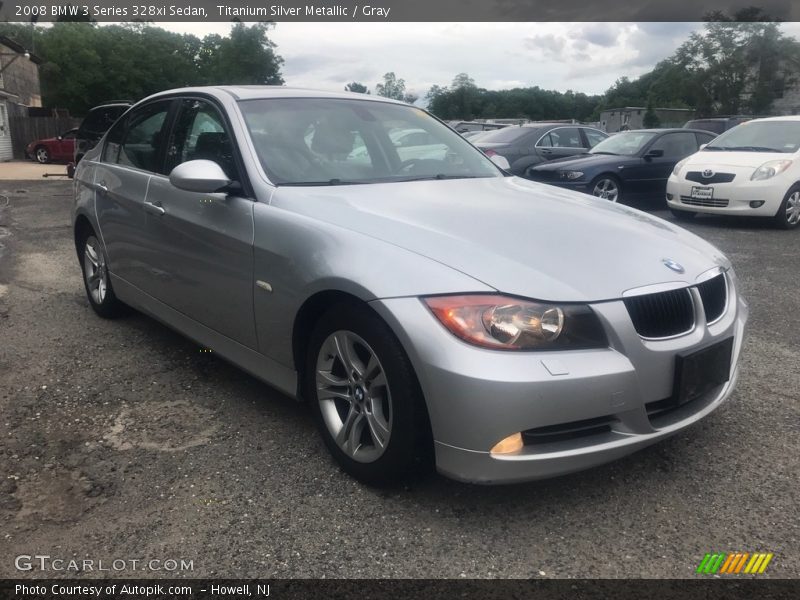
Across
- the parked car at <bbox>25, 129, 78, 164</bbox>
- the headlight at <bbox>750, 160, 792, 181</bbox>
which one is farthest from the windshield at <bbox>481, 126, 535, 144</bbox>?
the parked car at <bbox>25, 129, 78, 164</bbox>

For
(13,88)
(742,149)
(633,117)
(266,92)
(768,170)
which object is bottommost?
(768,170)

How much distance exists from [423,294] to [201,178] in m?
1.37

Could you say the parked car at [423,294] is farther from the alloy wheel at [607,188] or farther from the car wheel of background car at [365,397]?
the alloy wheel at [607,188]

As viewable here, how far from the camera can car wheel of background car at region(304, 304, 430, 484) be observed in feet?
8.16

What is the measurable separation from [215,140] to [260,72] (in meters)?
69.0

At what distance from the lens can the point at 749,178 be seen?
9141 mm

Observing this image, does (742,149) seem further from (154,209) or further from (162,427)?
(162,427)

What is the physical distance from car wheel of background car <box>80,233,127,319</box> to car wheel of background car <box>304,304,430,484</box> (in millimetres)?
2528

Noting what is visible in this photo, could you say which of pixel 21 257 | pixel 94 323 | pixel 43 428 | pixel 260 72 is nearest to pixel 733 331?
pixel 43 428

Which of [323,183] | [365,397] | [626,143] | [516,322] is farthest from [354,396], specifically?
[626,143]

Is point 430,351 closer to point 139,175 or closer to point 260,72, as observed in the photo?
point 139,175

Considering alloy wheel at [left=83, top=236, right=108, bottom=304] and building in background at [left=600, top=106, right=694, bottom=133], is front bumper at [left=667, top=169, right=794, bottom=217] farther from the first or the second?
building in background at [left=600, top=106, right=694, bottom=133]

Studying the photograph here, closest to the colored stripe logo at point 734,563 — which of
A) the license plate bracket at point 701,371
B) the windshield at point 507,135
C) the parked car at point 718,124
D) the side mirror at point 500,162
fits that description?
the license plate bracket at point 701,371

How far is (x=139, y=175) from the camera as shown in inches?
167
